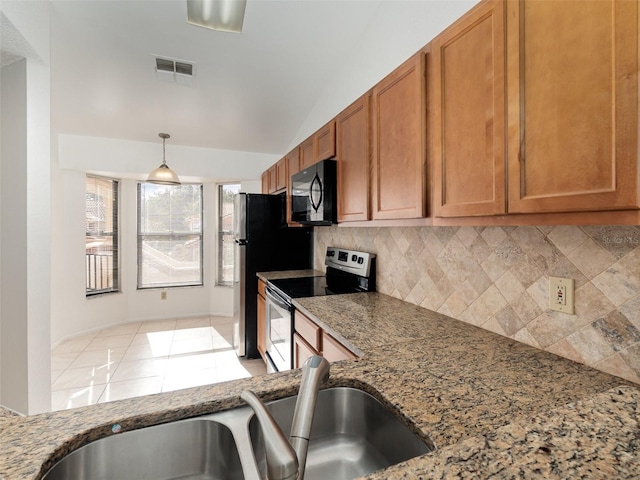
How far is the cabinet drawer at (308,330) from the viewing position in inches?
65.0

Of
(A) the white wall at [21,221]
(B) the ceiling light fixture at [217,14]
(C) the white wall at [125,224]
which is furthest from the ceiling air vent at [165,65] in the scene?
(C) the white wall at [125,224]

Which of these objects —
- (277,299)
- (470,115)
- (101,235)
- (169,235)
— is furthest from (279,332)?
(101,235)

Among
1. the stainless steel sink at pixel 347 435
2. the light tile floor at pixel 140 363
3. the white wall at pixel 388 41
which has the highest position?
the white wall at pixel 388 41

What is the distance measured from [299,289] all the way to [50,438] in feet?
5.67

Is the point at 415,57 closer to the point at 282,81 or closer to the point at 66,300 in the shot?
the point at 282,81

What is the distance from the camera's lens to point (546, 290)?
3.68ft

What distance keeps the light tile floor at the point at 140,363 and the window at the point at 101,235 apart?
674 mm

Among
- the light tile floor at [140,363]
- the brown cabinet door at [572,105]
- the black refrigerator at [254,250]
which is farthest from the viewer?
the black refrigerator at [254,250]

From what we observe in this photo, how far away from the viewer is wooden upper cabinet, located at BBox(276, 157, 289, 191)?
328 cm

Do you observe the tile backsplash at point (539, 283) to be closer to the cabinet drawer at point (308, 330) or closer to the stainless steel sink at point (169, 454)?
the cabinet drawer at point (308, 330)

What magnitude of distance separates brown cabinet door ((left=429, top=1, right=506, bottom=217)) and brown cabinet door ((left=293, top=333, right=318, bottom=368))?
43.6 inches

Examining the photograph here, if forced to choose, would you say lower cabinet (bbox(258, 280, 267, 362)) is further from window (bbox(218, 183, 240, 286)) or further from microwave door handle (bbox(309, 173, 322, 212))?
window (bbox(218, 183, 240, 286))

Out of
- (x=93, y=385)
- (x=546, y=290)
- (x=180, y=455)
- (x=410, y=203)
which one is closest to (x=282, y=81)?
(x=410, y=203)

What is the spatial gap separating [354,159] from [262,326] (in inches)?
78.1
